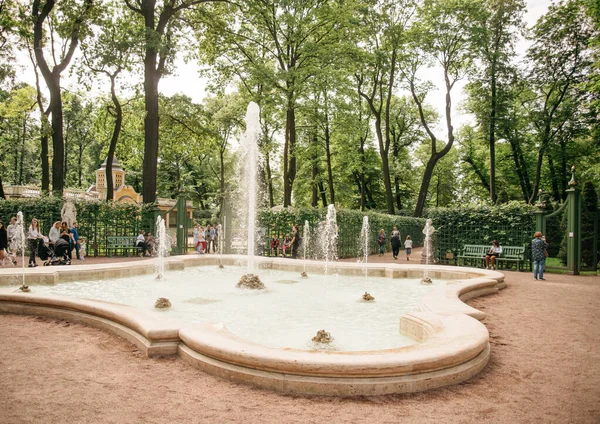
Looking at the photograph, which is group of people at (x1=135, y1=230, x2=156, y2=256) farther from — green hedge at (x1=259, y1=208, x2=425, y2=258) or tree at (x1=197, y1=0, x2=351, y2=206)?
tree at (x1=197, y1=0, x2=351, y2=206)

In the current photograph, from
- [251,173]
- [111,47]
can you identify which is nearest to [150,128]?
[111,47]

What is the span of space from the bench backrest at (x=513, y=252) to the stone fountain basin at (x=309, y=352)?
454 inches

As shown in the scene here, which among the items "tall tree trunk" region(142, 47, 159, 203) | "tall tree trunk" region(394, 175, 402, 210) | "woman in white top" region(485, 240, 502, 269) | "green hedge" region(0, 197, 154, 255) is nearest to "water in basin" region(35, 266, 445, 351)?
"woman in white top" region(485, 240, 502, 269)

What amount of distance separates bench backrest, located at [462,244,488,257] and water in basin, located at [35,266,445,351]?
7.42 metres

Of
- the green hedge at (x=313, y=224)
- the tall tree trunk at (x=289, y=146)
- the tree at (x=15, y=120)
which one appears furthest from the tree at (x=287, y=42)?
the tree at (x=15, y=120)

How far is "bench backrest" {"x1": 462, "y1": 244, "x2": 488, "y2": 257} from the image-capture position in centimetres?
1891

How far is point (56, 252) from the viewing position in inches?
546

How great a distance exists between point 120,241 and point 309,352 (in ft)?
62.4

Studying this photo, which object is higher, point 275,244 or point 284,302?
point 275,244

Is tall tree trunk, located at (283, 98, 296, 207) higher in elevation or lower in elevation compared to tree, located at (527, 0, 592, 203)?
lower

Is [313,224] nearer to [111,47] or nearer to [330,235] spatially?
[330,235]

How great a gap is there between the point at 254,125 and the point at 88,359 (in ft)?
→ 28.1

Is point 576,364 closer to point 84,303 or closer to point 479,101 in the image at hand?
point 84,303

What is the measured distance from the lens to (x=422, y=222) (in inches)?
1350
